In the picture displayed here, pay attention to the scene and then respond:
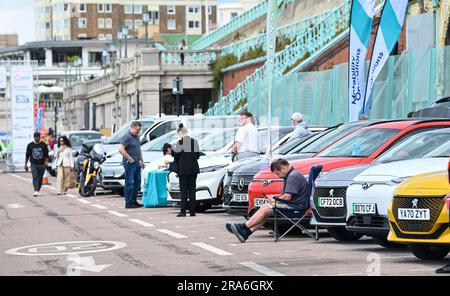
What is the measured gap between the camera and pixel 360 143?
18.4 meters

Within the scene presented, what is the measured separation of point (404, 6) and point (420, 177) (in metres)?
11.1

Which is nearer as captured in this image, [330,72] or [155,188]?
[155,188]

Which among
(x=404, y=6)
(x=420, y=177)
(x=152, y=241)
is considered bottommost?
(x=152, y=241)

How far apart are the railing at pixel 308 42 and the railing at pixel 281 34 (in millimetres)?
860

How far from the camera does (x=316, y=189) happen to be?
1680cm

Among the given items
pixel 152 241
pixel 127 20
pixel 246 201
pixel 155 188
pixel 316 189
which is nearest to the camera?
pixel 316 189

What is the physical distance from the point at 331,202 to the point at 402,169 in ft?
5.10

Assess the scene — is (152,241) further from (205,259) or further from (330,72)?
(330,72)

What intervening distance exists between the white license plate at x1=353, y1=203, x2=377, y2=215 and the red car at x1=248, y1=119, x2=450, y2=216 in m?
2.42

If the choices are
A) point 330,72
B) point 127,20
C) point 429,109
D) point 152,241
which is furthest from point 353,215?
point 127,20

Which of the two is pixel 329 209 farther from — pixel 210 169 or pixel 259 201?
pixel 210 169

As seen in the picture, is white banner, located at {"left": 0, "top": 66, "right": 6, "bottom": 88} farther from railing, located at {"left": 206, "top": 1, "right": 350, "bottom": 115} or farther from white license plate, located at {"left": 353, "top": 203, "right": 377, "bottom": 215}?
white license plate, located at {"left": 353, "top": 203, "right": 377, "bottom": 215}

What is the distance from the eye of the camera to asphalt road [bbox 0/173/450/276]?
1395 centimetres

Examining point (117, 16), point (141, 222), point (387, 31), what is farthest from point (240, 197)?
point (117, 16)
